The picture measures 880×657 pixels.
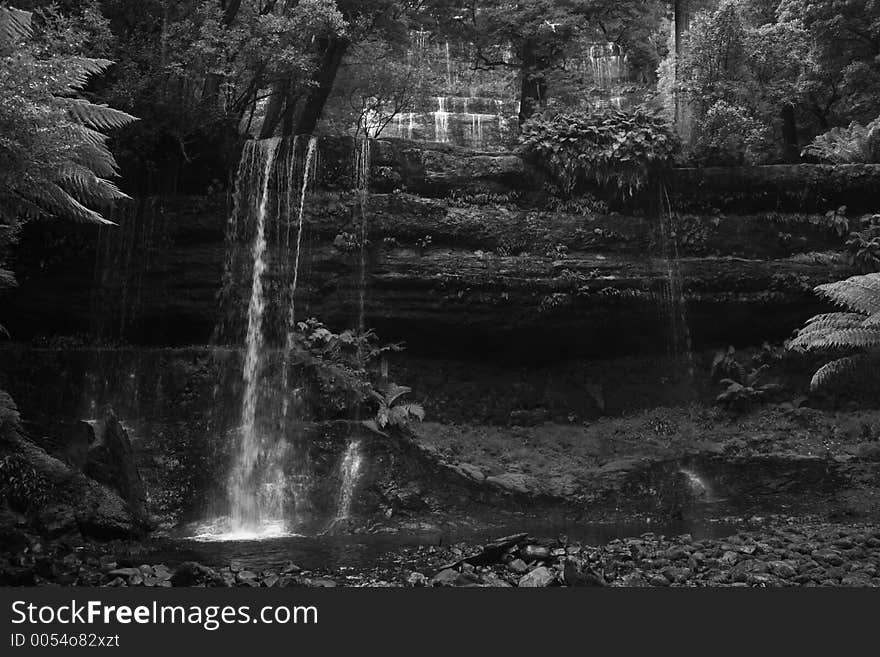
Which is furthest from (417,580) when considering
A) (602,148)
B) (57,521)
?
(602,148)

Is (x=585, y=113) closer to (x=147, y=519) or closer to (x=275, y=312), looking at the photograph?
(x=275, y=312)

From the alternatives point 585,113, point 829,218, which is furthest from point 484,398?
point 829,218

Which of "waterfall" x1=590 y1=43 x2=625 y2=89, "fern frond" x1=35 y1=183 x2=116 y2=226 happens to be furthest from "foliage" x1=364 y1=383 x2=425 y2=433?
"waterfall" x1=590 y1=43 x2=625 y2=89

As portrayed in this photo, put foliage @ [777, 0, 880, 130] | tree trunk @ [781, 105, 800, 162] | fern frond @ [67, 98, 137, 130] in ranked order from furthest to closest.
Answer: tree trunk @ [781, 105, 800, 162], foliage @ [777, 0, 880, 130], fern frond @ [67, 98, 137, 130]

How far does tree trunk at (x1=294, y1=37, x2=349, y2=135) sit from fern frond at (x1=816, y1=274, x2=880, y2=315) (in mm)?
11069

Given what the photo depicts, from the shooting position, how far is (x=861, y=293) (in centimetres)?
1007

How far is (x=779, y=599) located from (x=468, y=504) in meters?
6.60

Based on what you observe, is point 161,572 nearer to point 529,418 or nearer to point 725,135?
point 529,418

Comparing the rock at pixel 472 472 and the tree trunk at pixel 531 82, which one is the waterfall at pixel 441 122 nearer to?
the tree trunk at pixel 531 82

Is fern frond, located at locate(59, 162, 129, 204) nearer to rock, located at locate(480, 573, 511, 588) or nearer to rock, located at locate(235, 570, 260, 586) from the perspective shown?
rock, located at locate(235, 570, 260, 586)

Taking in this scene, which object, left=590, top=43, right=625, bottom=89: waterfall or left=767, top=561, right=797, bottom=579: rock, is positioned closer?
left=767, top=561, right=797, bottom=579: rock

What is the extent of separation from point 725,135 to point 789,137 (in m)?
3.36

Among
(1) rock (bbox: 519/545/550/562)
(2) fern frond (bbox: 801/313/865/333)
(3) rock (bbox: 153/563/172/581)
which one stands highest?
(2) fern frond (bbox: 801/313/865/333)

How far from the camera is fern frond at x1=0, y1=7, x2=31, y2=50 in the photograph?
751cm
